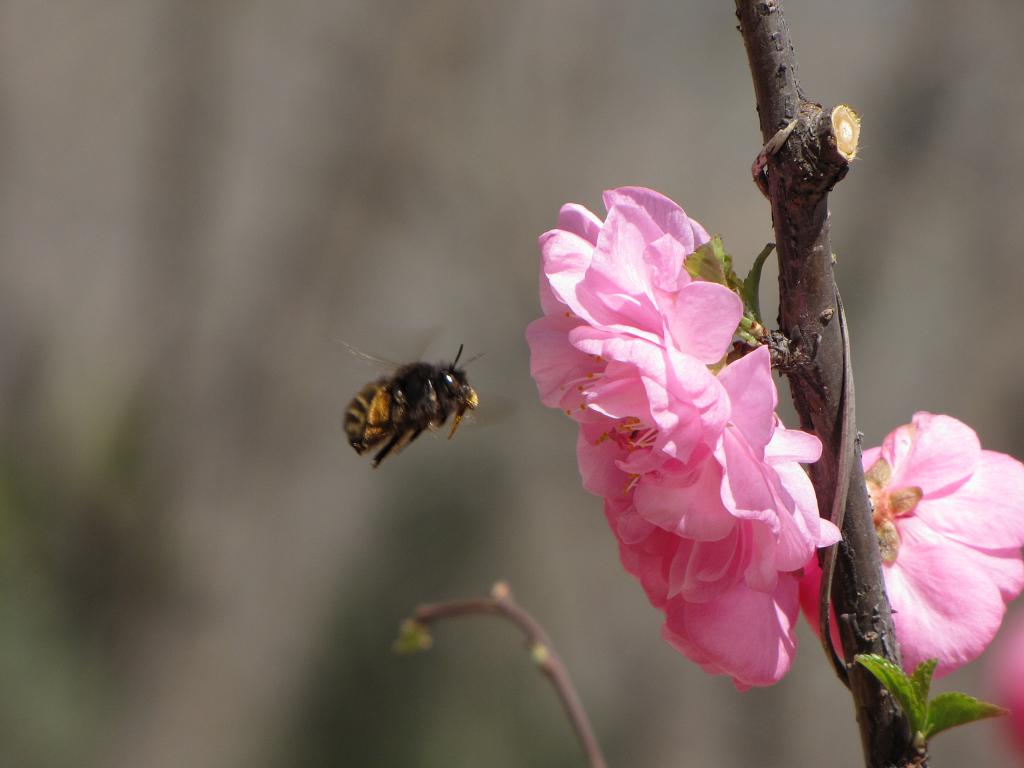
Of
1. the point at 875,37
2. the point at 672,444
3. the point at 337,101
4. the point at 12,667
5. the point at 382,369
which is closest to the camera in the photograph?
the point at 672,444

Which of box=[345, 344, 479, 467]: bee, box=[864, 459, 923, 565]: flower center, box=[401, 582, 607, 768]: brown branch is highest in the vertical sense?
box=[864, 459, 923, 565]: flower center

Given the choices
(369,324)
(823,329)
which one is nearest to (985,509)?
(823,329)

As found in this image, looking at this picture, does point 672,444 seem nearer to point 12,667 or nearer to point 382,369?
point 382,369

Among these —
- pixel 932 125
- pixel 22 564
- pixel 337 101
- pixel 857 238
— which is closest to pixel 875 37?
pixel 932 125

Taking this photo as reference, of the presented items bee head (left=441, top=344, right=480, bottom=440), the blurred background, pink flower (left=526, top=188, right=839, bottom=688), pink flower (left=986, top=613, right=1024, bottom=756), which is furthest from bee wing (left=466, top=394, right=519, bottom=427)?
the blurred background

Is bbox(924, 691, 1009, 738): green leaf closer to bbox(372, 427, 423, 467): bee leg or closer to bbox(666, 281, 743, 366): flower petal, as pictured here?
bbox(666, 281, 743, 366): flower petal

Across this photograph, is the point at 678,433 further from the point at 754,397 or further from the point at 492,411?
the point at 492,411
